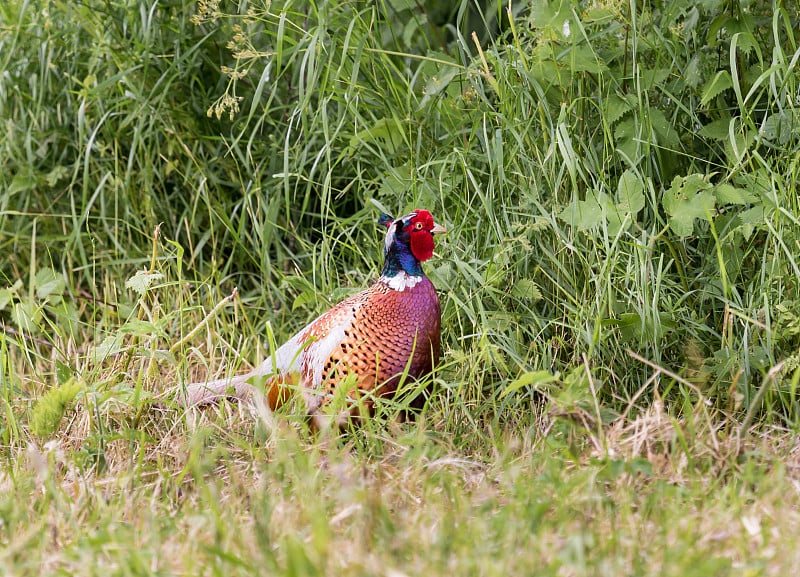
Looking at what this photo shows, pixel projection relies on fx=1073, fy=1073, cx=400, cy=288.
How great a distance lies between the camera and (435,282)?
3.54 meters

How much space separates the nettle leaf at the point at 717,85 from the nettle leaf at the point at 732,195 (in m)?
0.28

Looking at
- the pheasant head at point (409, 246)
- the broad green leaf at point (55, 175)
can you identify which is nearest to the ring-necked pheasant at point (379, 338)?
the pheasant head at point (409, 246)

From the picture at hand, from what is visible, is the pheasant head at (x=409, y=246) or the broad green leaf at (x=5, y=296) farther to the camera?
the broad green leaf at (x=5, y=296)

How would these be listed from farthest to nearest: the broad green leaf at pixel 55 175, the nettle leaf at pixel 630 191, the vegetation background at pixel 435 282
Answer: the broad green leaf at pixel 55 175 < the nettle leaf at pixel 630 191 < the vegetation background at pixel 435 282

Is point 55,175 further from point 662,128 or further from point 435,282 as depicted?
point 662,128

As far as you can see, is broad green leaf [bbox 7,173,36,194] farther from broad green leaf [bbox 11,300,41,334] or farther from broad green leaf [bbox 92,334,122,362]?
broad green leaf [bbox 92,334,122,362]

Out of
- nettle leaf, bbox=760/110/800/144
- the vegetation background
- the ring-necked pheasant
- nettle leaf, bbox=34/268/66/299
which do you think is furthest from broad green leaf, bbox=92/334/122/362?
nettle leaf, bbox=760/110/800/144

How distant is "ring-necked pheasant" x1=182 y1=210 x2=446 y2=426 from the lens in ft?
10.1

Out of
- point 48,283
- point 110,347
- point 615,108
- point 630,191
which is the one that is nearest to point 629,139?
point 615,108

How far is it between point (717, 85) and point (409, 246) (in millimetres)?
1074

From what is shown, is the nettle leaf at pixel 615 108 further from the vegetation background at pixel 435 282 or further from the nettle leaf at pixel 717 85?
the nettle leaf at pixel 717 85

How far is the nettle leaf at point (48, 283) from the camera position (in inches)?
159

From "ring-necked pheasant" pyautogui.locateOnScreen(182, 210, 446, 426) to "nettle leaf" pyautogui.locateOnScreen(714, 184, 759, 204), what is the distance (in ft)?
2.71

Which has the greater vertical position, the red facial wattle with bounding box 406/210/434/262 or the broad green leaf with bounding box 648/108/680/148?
the broad green leaf with bounding box 648/108/680/148
